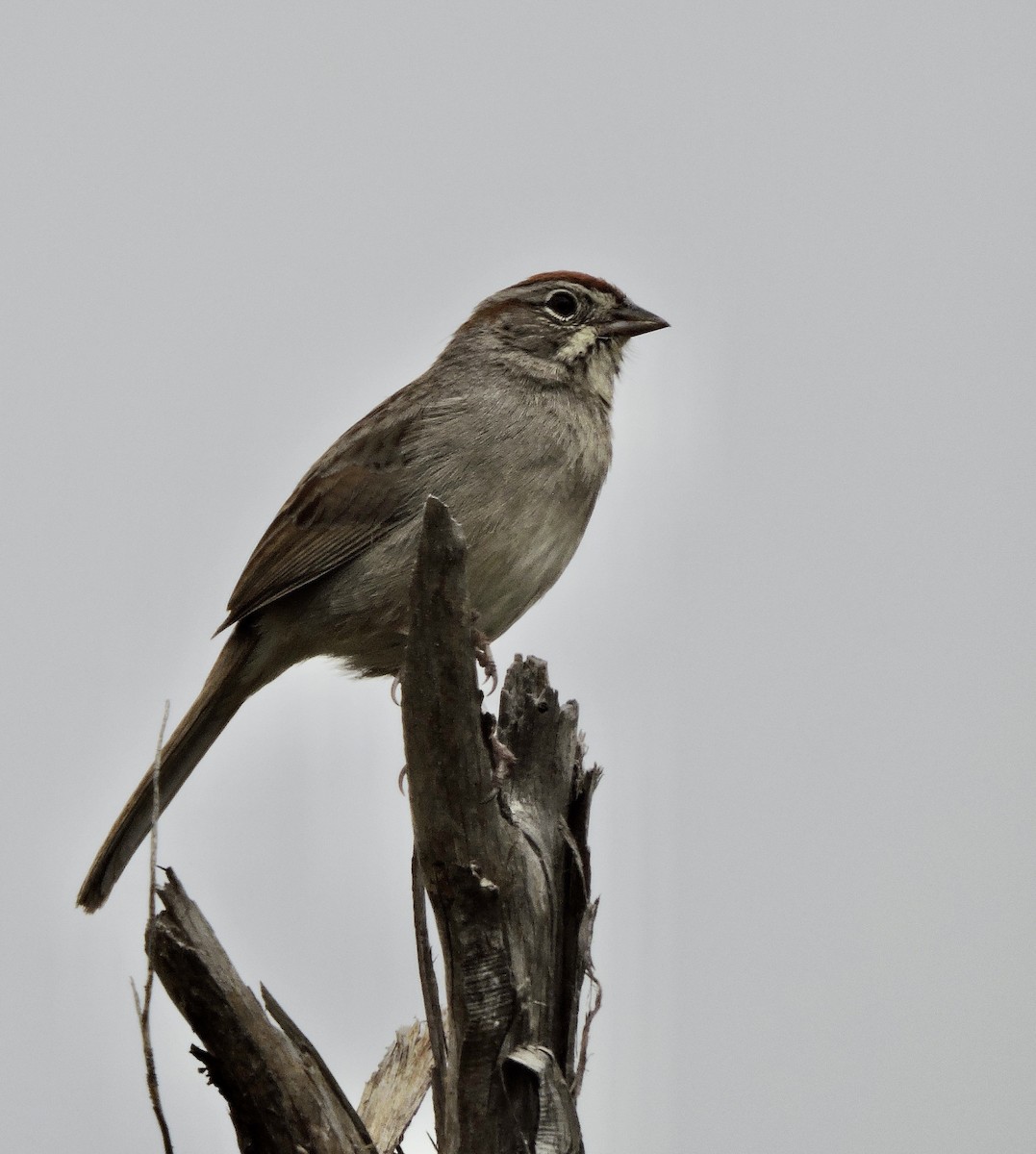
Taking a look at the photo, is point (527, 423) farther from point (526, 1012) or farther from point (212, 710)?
point (526, 1012)

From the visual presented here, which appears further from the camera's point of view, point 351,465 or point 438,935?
point 351,465

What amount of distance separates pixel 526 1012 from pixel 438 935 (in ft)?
1.06

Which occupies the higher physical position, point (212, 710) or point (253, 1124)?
point (212, 710)

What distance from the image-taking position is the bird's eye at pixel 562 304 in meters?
5.58

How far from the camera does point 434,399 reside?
529 cm

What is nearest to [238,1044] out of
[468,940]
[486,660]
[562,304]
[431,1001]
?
[431,1001]

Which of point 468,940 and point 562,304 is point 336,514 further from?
point 468,940

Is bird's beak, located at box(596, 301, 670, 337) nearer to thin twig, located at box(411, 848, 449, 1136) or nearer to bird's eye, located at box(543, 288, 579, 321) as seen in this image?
bird's eye, located at box(543, 288, 579, 321)

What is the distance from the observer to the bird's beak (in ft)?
18.2

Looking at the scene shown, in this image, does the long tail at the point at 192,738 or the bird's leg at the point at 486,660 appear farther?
the long tail at the point at 192,738

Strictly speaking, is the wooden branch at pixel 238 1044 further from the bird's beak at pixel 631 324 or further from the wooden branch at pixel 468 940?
the bird's beak at pixel 631 324

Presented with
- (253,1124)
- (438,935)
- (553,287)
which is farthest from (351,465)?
(253,1124)

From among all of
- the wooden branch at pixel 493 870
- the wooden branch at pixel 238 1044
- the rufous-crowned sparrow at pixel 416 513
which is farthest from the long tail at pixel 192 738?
the wooden branch at pixel 493 870

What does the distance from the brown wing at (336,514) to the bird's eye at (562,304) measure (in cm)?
79
